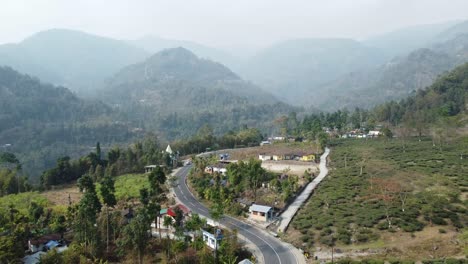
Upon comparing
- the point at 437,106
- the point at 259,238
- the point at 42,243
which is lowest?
the point at 259,238

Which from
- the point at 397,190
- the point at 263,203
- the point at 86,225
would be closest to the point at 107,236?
the point at 86,225

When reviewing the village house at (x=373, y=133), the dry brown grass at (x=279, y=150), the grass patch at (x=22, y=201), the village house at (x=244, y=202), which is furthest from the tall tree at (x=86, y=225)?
the village house at (x=373, y=133)

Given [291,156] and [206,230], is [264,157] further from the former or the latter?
[206,230]

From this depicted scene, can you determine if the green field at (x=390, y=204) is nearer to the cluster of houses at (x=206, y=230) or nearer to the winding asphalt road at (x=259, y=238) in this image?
the winding asphalt road at (x=259, y=238)

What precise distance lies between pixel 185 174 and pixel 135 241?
3547 centimetres

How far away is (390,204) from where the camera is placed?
1662 inches

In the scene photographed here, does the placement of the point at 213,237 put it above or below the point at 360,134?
below

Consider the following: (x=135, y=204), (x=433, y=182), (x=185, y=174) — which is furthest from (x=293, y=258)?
(x=185, y=174)

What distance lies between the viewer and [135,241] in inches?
1203

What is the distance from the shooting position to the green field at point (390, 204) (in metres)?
34.2

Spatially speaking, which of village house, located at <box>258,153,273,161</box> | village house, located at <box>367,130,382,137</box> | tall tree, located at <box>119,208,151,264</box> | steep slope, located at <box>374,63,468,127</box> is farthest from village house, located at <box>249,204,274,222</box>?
village house, located at <box>367,130,382,137</box>

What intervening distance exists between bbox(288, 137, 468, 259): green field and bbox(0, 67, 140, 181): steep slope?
303 feet

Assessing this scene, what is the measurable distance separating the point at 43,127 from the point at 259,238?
14840cm

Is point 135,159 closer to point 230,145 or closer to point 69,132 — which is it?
point 230,145
